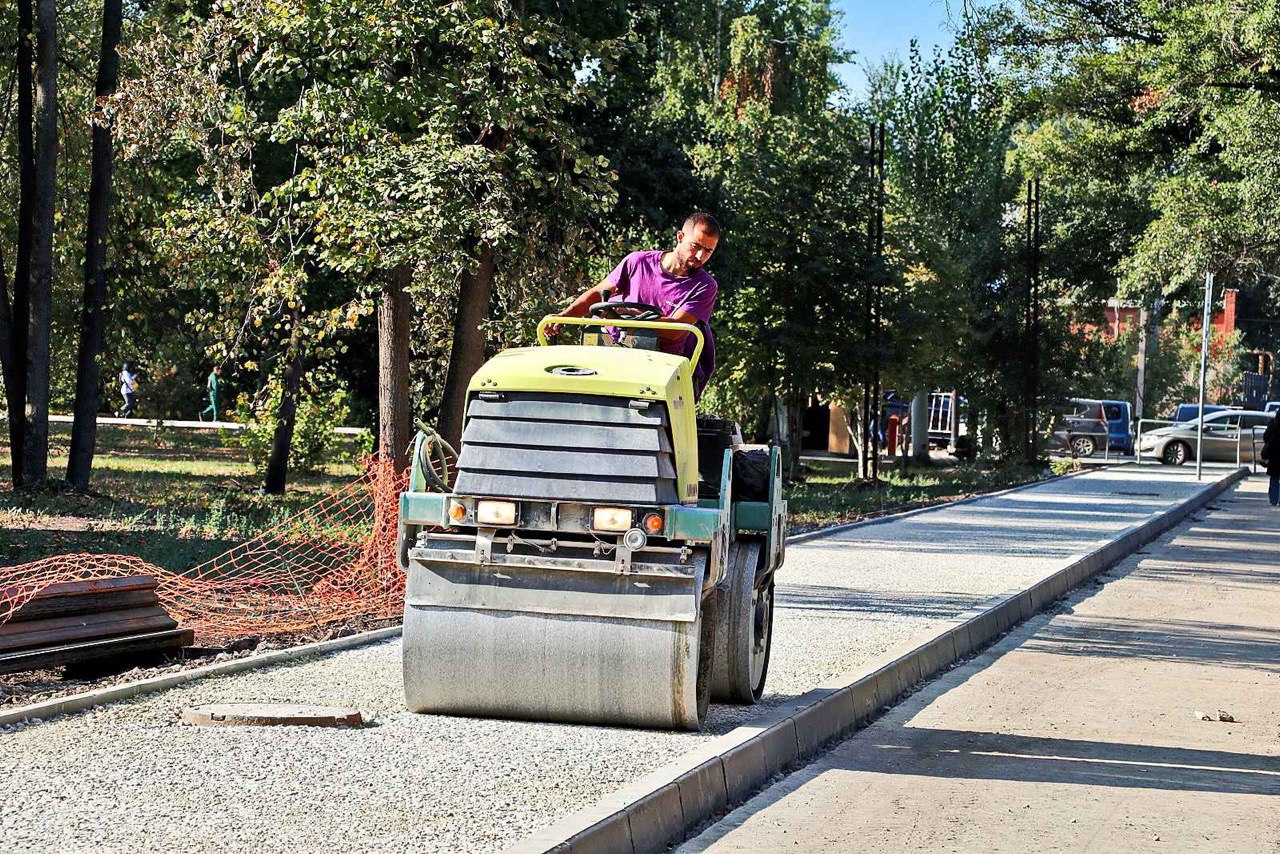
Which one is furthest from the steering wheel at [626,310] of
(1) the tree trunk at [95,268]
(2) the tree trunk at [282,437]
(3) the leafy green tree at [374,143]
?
(2) the tree trunk at [282,437]

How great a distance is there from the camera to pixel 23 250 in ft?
76.4

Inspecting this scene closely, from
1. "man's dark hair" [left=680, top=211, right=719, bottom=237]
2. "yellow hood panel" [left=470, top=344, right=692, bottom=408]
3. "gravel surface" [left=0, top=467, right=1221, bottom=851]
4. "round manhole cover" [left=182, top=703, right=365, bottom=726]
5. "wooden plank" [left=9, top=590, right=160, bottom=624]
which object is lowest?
"gravel surface" [left=0, top=467, right=1221, bottom=851]

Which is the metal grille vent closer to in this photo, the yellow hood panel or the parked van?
the yellow hood panel

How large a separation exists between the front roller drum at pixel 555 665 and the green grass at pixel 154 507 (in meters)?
7.30

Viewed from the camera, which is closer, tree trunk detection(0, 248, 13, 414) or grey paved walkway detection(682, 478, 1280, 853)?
grey paved walkway detection(682, 478, 1280, 853)

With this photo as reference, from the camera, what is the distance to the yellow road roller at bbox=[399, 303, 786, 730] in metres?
7.66

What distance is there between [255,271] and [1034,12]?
1045 inches

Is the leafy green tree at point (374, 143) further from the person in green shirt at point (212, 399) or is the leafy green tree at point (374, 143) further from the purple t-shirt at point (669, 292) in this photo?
the person in green shirt at point (212, 399)

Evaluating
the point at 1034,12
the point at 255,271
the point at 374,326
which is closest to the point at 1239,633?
the point at 255,271

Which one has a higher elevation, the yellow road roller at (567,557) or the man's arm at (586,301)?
the man's arm at (586,301)

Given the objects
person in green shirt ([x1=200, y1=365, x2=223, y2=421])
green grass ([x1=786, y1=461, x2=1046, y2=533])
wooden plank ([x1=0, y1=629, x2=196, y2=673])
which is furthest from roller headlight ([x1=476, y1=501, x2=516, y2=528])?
person in green shirt ([x1=200, y1=365, x2=223, y2=421])

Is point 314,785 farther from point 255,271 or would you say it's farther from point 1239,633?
point 255,271

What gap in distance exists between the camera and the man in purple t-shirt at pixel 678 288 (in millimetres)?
8594

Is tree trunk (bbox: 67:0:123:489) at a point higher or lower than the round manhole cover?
higher
